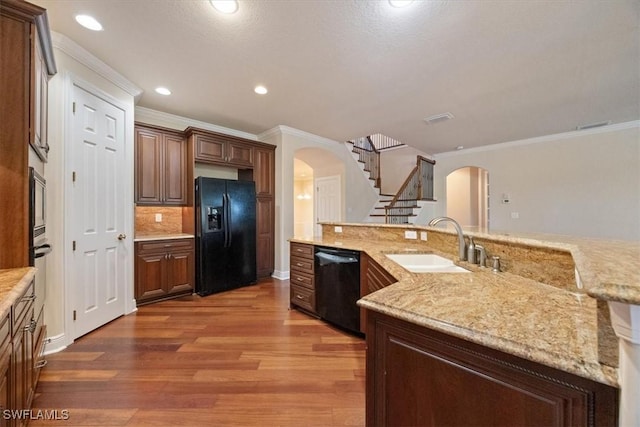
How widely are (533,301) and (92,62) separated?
375 cm

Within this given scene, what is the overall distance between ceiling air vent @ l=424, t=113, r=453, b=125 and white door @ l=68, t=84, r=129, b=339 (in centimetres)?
417

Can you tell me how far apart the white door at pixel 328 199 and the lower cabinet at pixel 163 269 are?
2.94 metres

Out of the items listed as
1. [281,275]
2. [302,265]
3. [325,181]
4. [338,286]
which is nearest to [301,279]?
[302,265]


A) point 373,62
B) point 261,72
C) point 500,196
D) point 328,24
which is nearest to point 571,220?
point 500,196

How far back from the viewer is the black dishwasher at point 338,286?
2398 millimetres

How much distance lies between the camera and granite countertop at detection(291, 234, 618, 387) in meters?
0.62

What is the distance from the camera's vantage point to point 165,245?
3.30 metres

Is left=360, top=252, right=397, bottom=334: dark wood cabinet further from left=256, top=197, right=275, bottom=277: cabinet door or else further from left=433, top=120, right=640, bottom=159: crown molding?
left=433, top=120, right=640, bottom=159: crown molding

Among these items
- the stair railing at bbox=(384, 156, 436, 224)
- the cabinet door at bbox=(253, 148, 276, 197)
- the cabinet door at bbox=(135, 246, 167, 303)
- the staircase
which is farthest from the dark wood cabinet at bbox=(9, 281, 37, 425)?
the stair railing at bbox=(384, 156, 436, 224)

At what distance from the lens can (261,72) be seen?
267 centimetres

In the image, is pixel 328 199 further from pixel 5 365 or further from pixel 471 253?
pixel 5 365

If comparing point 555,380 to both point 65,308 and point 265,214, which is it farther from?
point 265,214

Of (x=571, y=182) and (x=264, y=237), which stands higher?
(x=571, y=182)

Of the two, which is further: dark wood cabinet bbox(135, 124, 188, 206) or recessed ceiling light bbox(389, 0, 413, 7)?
dark wood cabinet bbox(135, 124, 188, 206)
